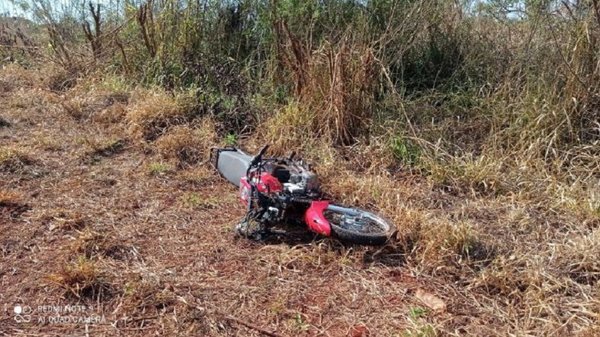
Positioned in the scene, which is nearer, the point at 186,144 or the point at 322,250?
the point at 322,250

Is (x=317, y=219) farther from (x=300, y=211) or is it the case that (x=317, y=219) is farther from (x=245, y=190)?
(x=245, y=190)

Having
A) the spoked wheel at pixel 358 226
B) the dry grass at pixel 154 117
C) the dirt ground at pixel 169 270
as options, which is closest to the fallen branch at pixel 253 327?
the dirt ground at pixel 169 270

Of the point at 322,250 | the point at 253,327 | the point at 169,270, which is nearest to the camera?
the point at 253,327

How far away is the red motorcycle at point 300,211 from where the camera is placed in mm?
2160

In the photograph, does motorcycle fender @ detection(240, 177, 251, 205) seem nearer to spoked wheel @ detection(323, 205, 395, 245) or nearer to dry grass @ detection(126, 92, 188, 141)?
spoked wheel @ detection(323, 205, 395, 245)

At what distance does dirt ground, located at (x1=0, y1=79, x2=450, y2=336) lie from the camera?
1.74 meters

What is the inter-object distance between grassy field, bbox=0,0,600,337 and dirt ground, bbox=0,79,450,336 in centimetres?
1

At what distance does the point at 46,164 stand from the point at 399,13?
110 inches

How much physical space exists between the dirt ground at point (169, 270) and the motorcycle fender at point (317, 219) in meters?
0.08

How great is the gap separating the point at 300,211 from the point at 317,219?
0.56 feet

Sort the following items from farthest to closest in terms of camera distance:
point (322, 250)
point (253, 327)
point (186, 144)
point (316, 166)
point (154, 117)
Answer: point (154, 117), point (186, 144), point (316, 166), point (322, 250), point (253, 327)

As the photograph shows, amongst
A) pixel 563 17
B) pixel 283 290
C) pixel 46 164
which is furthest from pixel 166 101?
pixel 563 17

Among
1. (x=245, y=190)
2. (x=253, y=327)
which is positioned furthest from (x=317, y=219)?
(x=253, y=327)

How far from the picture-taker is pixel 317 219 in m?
2.19
